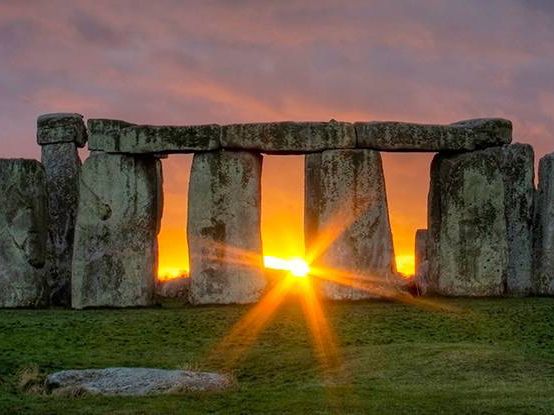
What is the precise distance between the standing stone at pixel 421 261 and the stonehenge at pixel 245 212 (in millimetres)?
1892

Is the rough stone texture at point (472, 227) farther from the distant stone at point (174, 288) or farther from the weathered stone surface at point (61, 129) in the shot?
the weathered stone surface at point (61, 129)

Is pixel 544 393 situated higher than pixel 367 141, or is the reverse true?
pixel 367 141

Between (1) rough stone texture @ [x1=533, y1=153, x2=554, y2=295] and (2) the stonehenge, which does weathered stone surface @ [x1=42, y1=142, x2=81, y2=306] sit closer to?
(2) the stonehenge

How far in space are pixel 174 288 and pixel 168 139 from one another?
6.53 m

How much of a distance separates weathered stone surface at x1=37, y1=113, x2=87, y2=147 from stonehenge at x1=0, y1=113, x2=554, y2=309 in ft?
7.57

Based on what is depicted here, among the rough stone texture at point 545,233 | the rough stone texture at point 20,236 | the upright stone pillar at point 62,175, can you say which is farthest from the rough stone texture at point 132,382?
the rough stone texture at point 545,233

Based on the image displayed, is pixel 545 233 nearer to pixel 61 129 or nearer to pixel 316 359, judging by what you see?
pixel 316 359

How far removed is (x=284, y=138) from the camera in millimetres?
29797

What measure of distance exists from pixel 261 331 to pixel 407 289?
8795 mm

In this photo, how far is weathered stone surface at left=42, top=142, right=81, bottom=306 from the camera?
3266cm

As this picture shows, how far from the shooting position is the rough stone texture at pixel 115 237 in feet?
99.9

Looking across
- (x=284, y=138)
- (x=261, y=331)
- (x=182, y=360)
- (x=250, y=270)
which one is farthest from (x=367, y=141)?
(x=182, y=360)

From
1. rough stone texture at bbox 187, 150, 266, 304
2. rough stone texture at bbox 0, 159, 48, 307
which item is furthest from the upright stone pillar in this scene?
rough stone texture at bbox 187, 150, 266, 304

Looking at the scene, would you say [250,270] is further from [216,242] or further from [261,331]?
[261,331]
